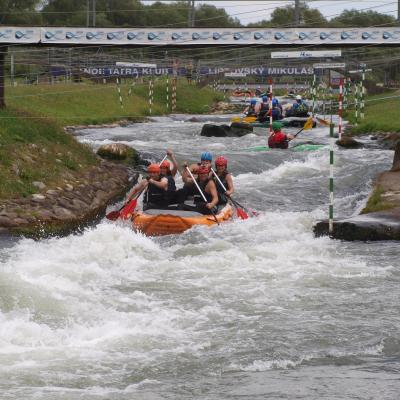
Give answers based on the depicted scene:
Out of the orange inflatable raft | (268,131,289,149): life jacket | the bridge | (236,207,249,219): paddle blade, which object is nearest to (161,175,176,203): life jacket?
the orange inflatable raft

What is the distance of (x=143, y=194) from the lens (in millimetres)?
14992

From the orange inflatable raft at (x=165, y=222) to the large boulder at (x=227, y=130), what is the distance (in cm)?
1557

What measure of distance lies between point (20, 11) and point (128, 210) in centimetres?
5817

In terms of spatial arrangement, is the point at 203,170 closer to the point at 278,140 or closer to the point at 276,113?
the point at 278,140

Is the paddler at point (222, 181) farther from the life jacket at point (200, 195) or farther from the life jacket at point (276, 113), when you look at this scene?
the life jacket at point (276, 113)

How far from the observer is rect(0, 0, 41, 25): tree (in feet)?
223

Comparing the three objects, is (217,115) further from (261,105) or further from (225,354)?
(225,354)

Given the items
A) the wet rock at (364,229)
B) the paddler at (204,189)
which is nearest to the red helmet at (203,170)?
the paddler at (204,189)

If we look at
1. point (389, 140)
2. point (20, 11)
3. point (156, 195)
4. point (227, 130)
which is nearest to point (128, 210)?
point (156, 195)

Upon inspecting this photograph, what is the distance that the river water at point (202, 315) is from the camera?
7211 millimetres

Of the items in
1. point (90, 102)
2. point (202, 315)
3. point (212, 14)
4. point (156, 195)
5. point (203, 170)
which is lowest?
point (202, 315)

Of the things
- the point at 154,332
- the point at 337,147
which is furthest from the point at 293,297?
the point at 337,147

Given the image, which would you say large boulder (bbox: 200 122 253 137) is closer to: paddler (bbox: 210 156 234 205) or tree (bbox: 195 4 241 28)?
paddler (bbox: 210 156 234 205)

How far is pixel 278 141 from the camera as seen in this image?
79.8 ft
